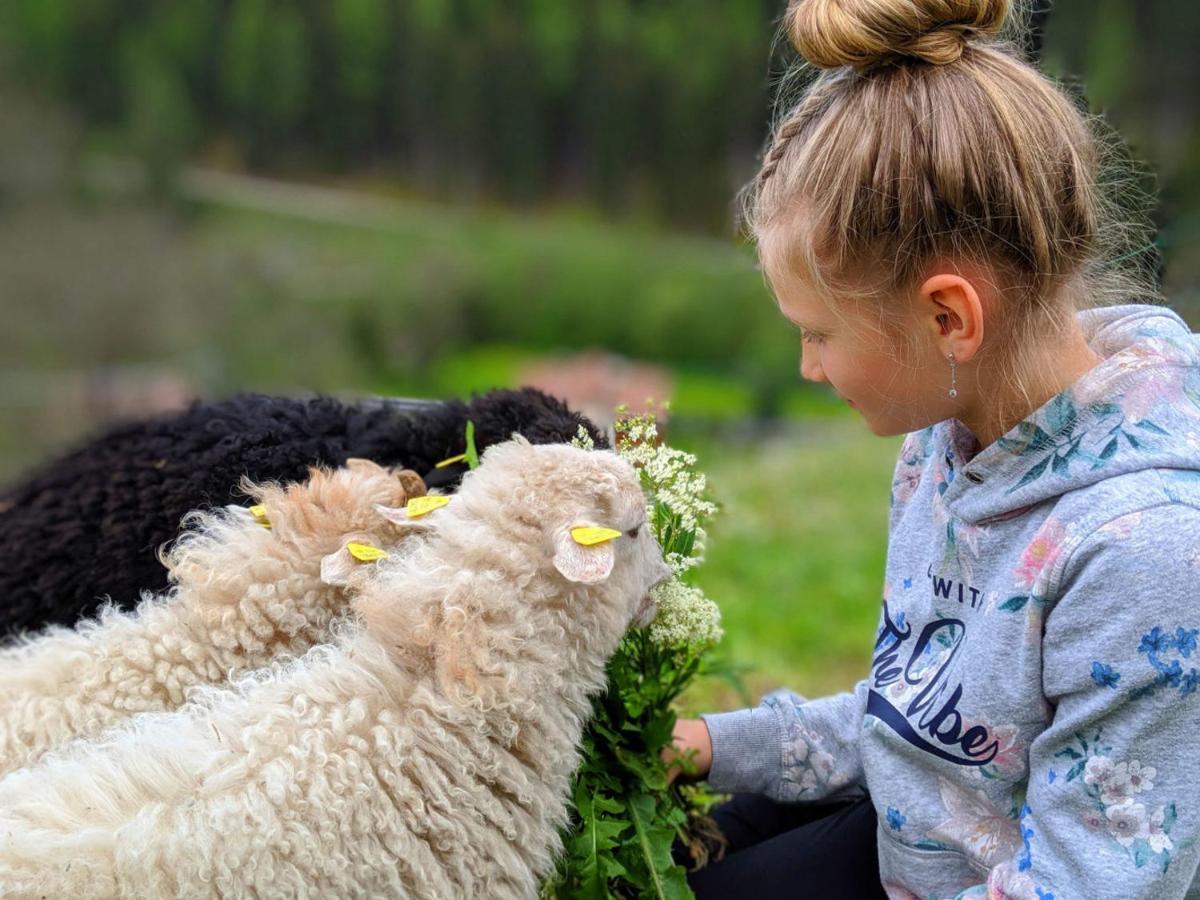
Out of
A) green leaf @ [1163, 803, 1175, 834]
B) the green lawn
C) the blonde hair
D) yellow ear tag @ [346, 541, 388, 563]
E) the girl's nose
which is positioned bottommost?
the green lawn

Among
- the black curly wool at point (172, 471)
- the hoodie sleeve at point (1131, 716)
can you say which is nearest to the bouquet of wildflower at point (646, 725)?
the black curly wool at point (172, 471)

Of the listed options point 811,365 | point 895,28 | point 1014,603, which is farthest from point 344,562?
point 895,28

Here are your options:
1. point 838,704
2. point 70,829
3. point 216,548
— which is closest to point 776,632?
point 838,704

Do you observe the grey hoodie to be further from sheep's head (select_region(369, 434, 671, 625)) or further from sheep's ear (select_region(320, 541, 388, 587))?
sheep's ear (select_region(320, 541, 388, 587))

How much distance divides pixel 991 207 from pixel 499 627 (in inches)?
40.2

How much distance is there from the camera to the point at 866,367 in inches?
74.8

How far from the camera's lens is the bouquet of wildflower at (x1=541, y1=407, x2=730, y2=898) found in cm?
207

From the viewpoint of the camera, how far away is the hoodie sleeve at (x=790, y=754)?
89.3 inches

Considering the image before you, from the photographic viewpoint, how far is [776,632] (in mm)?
5273

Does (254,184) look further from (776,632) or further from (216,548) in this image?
(216,548)

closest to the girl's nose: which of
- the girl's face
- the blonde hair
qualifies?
the girl's face

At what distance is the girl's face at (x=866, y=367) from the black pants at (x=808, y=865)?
78cm

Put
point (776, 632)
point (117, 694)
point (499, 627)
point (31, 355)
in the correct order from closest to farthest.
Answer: point (499, 627) → point (117, 694) → point (776, 632) → point (31, 355)

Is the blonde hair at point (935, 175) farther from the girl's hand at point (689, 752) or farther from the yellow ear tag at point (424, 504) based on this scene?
the girl's hand at point (689, 752)
